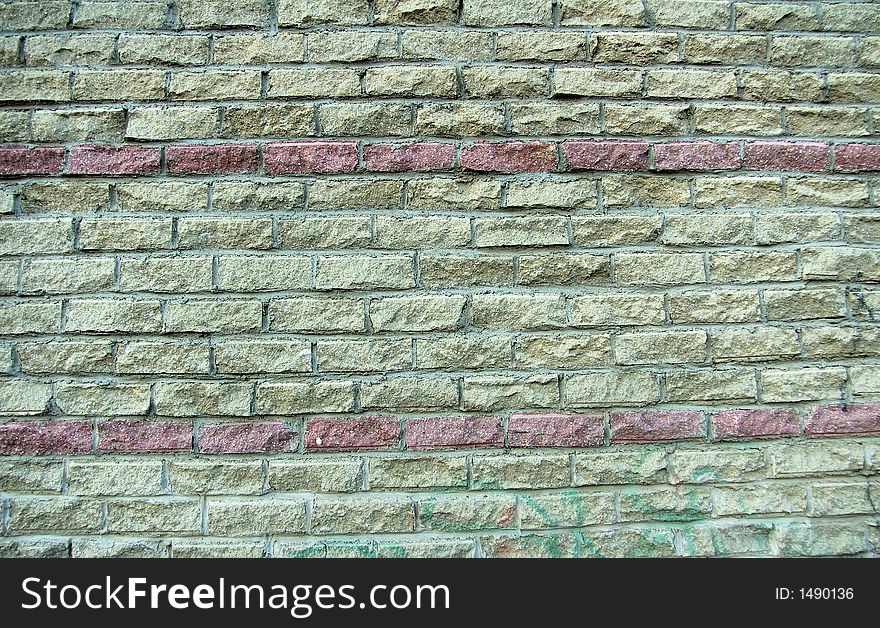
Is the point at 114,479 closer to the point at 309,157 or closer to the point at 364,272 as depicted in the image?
the point at 364,272

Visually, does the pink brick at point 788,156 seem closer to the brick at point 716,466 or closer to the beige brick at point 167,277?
the brick at point 716,466

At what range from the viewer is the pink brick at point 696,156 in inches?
88.0

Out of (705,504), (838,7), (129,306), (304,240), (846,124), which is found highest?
(838,7)

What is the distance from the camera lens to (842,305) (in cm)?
221

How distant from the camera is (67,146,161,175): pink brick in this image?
7.16 ft

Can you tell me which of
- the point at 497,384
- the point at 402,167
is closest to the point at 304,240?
the point at 402,167

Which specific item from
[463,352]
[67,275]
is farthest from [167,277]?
[463,352]

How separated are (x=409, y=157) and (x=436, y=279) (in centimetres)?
47

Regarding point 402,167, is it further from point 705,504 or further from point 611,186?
point 705,504

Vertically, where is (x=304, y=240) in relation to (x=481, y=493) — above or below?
above

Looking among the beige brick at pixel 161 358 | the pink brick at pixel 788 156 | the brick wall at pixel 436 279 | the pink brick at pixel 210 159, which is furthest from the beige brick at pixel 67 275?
the pink brick at pixel 788 156

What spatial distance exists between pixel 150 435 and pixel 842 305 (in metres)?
2.58

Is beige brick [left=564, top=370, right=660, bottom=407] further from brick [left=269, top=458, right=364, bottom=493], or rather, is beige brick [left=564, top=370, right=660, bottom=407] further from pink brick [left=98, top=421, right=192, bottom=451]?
pink brick [left=98, top=421, right=192, bottom=451]

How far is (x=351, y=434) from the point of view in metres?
2.11
